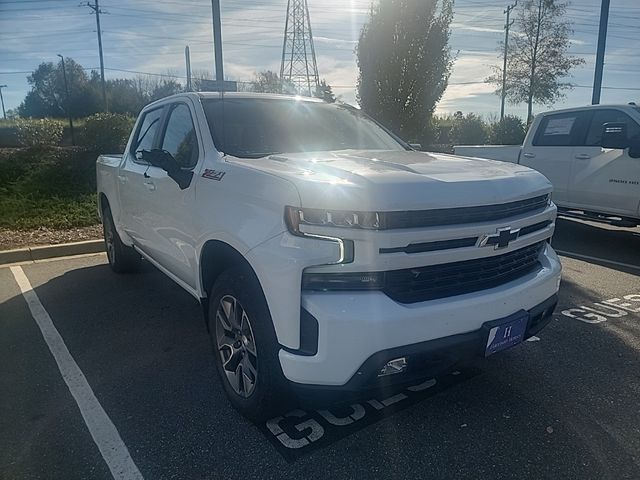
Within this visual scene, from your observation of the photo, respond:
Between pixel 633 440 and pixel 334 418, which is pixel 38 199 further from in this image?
pixel 633 440

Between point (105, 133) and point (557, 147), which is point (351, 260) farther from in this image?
point (105, 133)

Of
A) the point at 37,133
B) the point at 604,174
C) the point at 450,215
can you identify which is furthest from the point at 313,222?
the point at 37,133

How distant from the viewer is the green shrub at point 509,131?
2342 cm

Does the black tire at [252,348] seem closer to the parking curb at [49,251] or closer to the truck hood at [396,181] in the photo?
the truck hood at [396,181]

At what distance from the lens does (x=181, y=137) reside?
12.4 ft

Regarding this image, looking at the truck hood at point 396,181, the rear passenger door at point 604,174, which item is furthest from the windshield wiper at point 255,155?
the rear passenger door at point 604,174

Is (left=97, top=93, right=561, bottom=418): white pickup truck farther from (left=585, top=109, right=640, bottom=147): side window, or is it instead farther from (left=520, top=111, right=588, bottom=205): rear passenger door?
(left=520, top=111, right=588, bottom=205): rear passenger door

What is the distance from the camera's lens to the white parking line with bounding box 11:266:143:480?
2.48m

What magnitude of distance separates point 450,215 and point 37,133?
12965 mm

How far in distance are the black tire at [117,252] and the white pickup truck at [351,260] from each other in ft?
8.33

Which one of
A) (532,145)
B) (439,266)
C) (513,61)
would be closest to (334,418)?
(439,266)

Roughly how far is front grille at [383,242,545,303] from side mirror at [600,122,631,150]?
5.01 meters

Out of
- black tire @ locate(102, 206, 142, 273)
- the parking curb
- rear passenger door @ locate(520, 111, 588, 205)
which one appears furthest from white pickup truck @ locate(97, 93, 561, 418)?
rear passenger door @ locate(520, 111, 588, 205)

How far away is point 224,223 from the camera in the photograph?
9.05 feet
